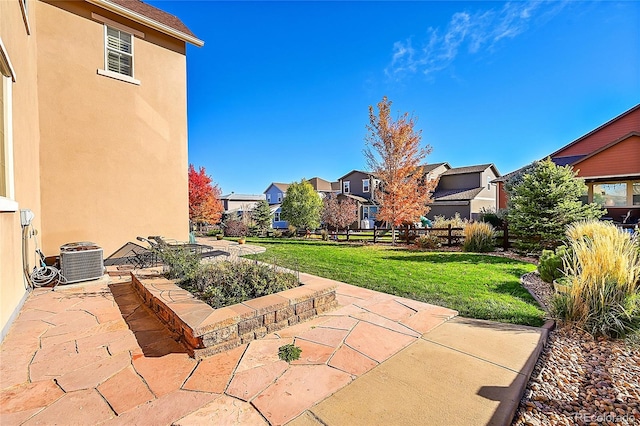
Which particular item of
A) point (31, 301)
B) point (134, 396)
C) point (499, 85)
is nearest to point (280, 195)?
point (499, 85)

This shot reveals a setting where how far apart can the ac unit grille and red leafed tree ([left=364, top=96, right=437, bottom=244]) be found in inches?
455

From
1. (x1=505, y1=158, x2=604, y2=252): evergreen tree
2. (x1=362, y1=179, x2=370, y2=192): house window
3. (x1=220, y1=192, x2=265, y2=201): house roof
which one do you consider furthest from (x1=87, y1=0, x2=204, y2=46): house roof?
(x1=220, y1=192, x2=265, y2=201): house roof

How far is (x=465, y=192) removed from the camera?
26203 mm

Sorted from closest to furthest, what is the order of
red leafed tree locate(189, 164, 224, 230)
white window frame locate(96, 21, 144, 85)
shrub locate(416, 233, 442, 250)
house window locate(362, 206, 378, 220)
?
white window frame locate(96, 21, 144, 85) → shrub locate(416, 233, 442, 250) → red leafed tree locate(189, 164, 224, 230) → house window locate(362, 206, 378, 220)

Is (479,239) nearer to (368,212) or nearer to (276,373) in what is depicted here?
(276,373)

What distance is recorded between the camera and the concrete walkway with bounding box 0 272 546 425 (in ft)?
6.42

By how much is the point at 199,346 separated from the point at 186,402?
→ 2.22 feet

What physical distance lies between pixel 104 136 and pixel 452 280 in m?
8.83

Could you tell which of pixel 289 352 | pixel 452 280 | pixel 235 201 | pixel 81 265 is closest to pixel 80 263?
pixel 81 265

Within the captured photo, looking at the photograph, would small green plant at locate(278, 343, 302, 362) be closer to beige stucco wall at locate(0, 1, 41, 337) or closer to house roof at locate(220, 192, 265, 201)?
beige stucco wall at locate(0, 1, 41, 337)

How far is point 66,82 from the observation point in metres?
6.22

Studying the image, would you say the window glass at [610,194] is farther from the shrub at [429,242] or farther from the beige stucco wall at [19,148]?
the beige stucco wall at [19,148]

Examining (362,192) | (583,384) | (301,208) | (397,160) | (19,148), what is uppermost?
(397,160)

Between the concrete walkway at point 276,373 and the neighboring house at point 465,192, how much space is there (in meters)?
24.3
